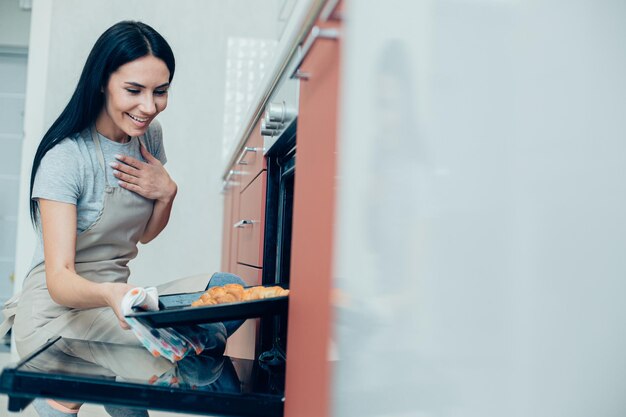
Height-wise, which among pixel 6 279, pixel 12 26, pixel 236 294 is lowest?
pixel 6 279

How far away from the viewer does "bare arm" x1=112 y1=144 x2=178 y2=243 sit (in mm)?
1605

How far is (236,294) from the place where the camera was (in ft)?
3.75

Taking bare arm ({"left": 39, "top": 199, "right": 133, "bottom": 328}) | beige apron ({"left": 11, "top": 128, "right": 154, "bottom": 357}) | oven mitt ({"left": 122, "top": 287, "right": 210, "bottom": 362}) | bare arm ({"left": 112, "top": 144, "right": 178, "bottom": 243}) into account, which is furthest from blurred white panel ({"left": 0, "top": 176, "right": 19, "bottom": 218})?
oven mitt ({"left": 122, "top": 287, "right": 210, "bottom": 362})

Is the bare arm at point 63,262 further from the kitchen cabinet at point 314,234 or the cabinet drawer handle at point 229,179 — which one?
the cabinet drawer handle at point 229,179

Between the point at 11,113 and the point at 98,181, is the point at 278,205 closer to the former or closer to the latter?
the point at 98,181

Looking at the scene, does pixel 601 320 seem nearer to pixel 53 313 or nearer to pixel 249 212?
pixel 53 313

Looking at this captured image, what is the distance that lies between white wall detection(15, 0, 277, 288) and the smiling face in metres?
2.29

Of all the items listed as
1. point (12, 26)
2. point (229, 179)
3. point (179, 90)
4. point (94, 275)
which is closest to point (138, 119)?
point (94, 275)

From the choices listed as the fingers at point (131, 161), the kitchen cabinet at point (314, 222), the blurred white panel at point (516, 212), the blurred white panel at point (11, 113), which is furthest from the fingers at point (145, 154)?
the blurred white panel at point (11, 113)

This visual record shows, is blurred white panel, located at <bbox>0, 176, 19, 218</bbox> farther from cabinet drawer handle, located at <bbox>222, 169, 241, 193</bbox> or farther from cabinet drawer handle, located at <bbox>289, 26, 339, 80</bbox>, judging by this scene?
cabinet drawer handle, located at <bbox>289, 26, 339, 80</bbox>

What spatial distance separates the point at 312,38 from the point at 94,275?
1.00 metres

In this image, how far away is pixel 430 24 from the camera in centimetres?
53

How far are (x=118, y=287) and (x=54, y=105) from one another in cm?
321

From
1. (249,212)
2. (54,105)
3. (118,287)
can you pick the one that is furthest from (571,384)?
(54,105)
